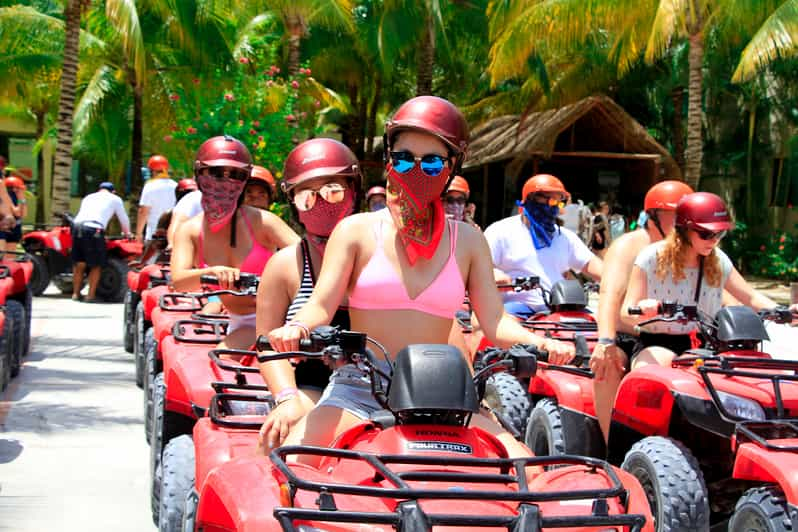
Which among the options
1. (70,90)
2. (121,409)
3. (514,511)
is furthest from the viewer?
(70,90)

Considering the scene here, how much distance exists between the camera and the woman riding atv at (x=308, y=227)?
4812 mm

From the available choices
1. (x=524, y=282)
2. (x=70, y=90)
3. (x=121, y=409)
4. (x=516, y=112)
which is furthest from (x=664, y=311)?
(x=516, y=112)

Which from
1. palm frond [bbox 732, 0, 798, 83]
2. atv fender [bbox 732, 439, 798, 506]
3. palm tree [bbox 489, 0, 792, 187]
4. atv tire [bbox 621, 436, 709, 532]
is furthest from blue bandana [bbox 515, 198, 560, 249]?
palm tree [bbox 489, 0, 792, 187]

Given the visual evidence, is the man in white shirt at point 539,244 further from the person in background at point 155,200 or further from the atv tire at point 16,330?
the person in background at point 155,200

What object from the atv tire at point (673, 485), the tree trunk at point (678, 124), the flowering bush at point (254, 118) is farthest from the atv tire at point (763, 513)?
the tree trunk at point (678, 124)

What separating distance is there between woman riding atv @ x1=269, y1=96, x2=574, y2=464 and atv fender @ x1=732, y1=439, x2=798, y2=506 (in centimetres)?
106

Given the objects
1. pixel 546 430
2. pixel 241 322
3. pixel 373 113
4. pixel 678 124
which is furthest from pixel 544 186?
pixel 373 113

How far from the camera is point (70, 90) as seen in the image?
Answer: 2259 cm

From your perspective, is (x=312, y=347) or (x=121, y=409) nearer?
(x=312, y=347)

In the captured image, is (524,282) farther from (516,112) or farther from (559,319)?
(516,112)

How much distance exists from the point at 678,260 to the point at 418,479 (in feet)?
Result: 11.6

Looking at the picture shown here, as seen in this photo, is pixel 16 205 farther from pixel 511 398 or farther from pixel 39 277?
pixel 511 398

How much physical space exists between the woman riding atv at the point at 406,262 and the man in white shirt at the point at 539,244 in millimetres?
4452

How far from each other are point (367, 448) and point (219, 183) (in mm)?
3738
